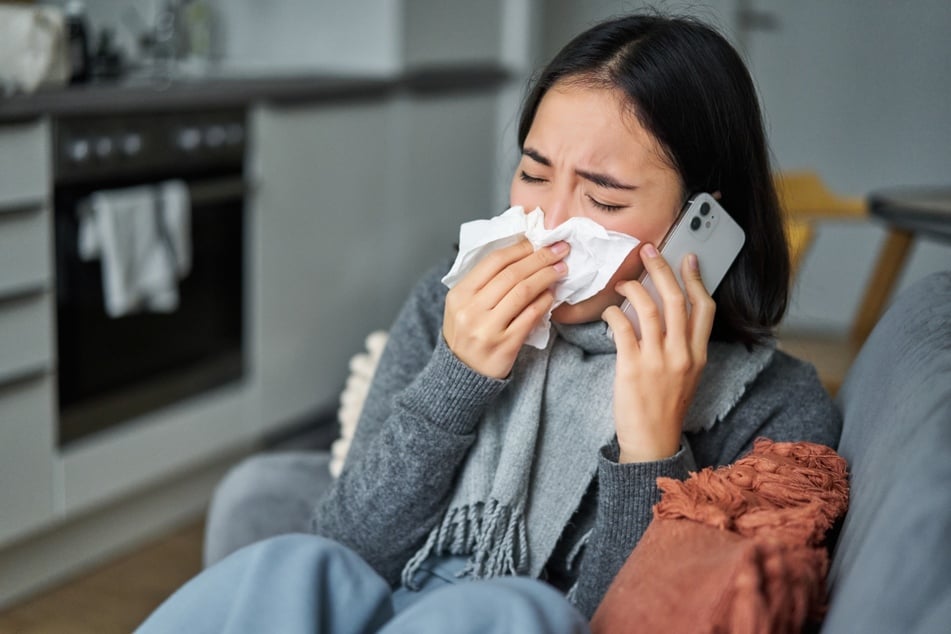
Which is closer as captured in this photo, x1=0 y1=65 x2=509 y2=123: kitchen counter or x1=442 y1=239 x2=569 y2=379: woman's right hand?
x1=442 y1=239 x2=569 y2=379: woman's right hand

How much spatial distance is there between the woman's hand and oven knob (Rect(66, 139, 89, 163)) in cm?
152

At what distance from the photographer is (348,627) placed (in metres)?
0.98

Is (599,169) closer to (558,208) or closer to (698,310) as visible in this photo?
(558,208)

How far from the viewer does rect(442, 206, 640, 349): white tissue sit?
46.6 inches

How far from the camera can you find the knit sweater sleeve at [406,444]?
1.18 metres

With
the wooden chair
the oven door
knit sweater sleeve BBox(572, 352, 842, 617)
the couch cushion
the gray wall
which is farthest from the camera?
the gray wall

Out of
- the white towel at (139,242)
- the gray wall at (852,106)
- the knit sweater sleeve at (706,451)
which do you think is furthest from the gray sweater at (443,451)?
the gray wall at (852,106)

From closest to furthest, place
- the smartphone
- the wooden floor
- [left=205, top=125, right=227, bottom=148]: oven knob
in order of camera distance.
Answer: the smartphone < the wooden floor < [left=205, top=125, right=227, bottom=148]: oven knob

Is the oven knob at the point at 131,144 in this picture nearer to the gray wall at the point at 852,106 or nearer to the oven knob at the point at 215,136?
the oven knob at the point at 215,136

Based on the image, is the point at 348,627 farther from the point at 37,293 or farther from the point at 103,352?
the point at 103,352

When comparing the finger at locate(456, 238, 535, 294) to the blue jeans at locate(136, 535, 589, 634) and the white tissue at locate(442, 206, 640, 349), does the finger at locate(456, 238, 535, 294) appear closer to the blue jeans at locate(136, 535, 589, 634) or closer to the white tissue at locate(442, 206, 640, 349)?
the white tissue at locate(442, 206, 640, 349)

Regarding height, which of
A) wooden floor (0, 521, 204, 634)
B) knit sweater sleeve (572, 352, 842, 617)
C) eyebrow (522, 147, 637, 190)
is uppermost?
eyebrow (522, 147, 637, 190)

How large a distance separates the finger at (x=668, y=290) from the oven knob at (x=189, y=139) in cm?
166

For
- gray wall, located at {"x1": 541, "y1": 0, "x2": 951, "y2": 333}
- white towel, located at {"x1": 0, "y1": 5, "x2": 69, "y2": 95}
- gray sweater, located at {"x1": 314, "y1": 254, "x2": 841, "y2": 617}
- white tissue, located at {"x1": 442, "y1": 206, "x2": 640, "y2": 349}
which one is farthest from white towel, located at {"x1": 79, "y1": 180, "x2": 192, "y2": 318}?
gray wall, located at {"x1": 541, "y1": 0, "x2": 951, "y2": 333}
